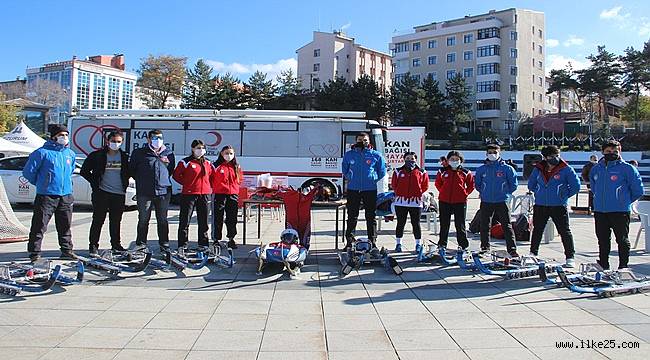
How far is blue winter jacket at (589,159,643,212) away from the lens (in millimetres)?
6312

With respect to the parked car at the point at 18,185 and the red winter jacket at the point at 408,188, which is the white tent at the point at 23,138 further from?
the red winter jacket at the point at 408,188

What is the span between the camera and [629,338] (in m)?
4.17

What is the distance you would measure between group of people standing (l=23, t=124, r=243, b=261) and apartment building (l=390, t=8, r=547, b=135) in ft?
184

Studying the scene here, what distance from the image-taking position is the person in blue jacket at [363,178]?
25.1ft

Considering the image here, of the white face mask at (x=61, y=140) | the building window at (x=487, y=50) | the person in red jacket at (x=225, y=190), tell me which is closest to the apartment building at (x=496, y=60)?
the building window at (x=487, y=50)

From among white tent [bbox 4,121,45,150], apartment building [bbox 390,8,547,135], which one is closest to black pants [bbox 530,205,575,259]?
white tent [bbox 4,121,45,150]

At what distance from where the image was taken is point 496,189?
7.21 meters

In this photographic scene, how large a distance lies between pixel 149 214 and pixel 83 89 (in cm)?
7836

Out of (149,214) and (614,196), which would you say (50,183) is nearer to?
(149,214)

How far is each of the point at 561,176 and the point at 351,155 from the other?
120 inches

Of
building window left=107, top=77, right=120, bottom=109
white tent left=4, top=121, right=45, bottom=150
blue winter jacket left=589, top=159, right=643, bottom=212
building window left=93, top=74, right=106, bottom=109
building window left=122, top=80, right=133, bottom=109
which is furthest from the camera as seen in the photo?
building window left=122, top=80, right=133, bottom=109

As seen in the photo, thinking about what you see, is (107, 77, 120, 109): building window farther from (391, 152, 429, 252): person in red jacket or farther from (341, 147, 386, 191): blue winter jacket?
(391, 152, 429, 252): person in red jacket

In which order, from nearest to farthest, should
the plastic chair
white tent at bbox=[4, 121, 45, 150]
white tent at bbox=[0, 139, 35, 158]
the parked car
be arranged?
the plastic chair, the parked car, white tent at bbox=[0, 139, 35, 158], white tent at bbox=[4, 121, 45, 150]

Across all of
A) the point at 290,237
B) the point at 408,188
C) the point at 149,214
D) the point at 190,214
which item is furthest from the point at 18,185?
the point at 408,188
